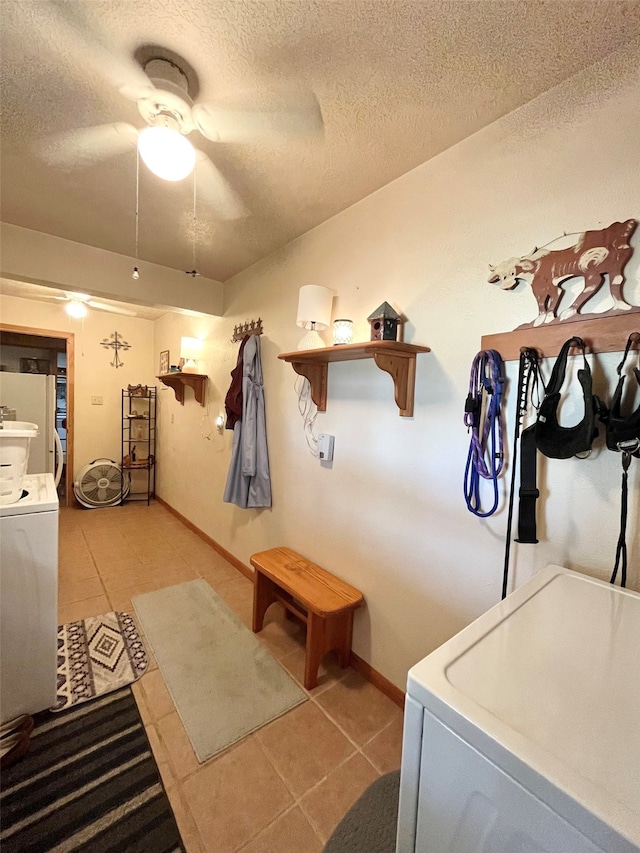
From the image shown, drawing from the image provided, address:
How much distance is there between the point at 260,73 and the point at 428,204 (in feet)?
2.64

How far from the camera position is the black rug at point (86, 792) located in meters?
1.12

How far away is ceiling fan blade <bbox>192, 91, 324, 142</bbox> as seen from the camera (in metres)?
1.29

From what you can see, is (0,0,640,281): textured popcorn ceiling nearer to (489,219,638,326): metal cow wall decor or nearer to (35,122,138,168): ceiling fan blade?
(35,122,138,168): ceiling fan blade

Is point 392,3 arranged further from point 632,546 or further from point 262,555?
point 262,555

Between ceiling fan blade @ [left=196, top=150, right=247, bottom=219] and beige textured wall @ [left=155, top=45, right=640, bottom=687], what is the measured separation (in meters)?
0.47

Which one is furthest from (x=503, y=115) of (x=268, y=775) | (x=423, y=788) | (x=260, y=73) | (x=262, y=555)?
(x=268, y=775)

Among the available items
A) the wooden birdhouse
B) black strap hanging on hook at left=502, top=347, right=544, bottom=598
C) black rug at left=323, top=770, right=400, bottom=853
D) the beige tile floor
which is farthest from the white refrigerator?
black strap hanging on hook at left=502, top=347, right=544, bottom=598

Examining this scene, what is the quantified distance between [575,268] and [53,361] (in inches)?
257

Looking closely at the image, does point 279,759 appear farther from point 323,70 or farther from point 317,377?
point 323,70

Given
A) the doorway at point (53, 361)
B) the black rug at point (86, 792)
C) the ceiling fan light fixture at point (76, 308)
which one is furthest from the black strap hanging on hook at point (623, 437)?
the doorway at point (53, 361)

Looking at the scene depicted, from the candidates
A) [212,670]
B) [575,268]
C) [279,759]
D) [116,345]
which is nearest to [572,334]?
[575,268]

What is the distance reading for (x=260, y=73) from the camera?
116 centimetres

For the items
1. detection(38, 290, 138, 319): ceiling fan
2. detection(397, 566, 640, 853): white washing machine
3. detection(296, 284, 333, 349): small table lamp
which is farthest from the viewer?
detection(38, 290, 138, 319): ceiling fan

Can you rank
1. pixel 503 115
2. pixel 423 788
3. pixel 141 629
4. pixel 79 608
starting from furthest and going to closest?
pixel 79 608 < pixel 141 629 < pixel 503 115 < pixel 423 788
